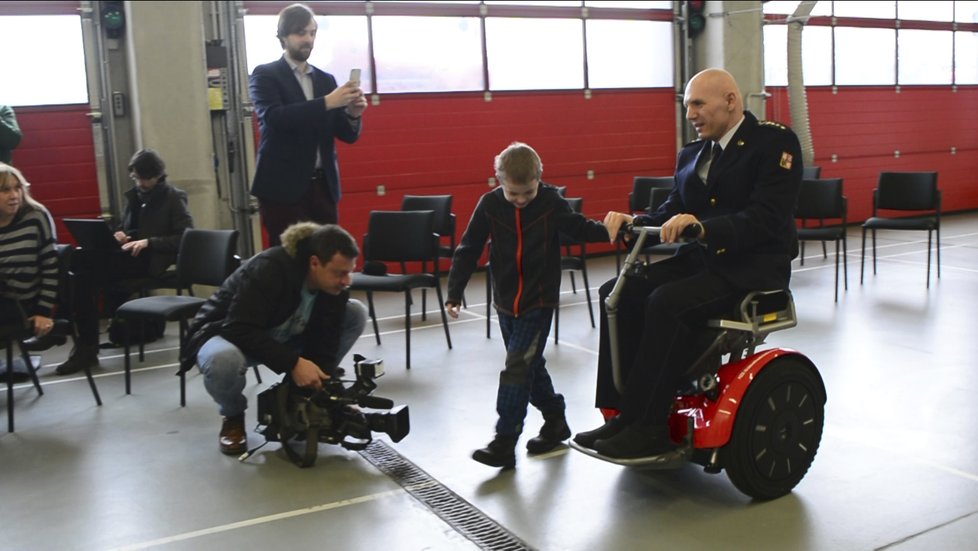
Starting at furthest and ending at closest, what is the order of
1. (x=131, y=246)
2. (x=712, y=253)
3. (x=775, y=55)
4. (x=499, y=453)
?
(x=775, y=55)
(x=131, y=246)
(x=499, y=453)
(x=712, y=253)

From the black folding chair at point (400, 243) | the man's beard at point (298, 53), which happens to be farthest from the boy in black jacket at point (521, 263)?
the black folding chair at point (400, 243)

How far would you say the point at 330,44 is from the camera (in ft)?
26.0

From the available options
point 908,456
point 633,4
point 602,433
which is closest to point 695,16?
point 633,4

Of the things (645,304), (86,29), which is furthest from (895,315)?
(86,29)

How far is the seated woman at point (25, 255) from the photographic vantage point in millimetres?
4336

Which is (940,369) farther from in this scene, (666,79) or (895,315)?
(666,79)

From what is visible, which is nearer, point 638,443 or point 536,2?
point 638,443

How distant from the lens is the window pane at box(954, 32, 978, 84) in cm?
1216

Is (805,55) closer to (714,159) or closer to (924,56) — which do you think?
(924,56)

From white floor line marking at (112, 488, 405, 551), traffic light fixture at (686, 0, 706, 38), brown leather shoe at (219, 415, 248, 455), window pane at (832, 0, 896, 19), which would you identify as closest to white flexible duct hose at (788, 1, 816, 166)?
traffic light fixture at (686, 0, 706, 38)

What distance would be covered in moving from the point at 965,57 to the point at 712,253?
36.5ft

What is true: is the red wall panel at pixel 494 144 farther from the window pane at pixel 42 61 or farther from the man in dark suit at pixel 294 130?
the man in dark suit at pixel 294 130

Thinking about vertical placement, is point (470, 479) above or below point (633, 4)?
below

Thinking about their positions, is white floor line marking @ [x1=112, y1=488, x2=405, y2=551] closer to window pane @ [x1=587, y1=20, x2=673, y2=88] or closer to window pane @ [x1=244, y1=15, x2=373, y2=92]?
window pane @ [x1=244, y1=15, x2=373, y2=92]
